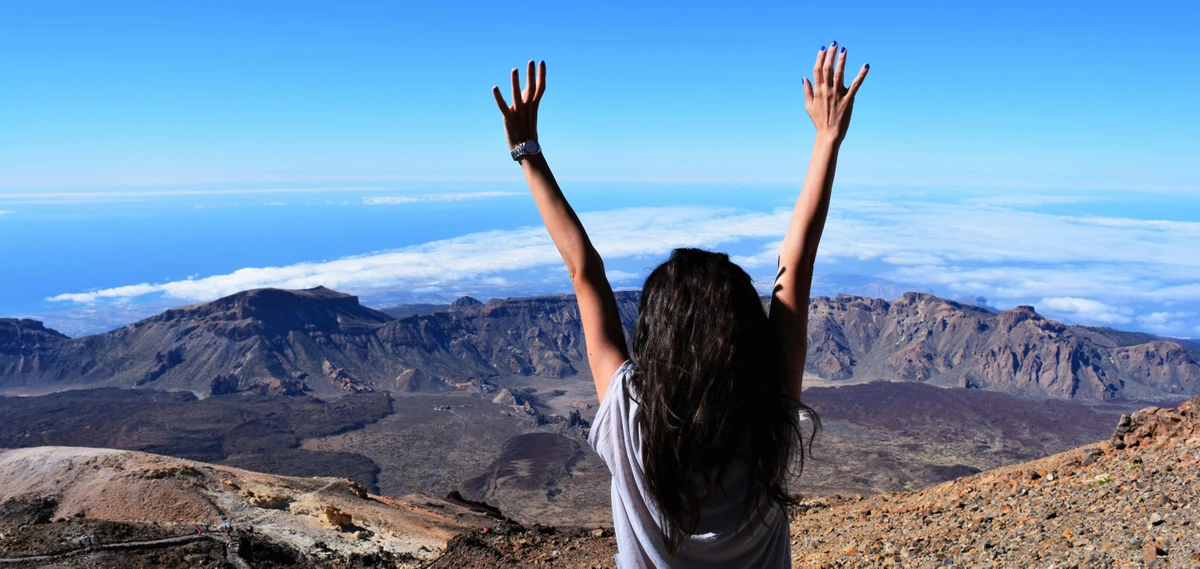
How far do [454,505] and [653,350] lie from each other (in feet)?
65.0

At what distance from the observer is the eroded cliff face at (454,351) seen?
96438 mm

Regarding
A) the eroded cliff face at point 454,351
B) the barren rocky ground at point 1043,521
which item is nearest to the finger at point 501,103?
the barren rocky ground at point 1043,521

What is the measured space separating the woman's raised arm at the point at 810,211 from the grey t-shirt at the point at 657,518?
1.12 feet

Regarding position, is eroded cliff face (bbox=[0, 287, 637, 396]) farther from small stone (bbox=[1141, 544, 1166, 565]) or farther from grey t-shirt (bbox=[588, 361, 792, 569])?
grey t-shirt (bbox=[588, 361, 792, 569])

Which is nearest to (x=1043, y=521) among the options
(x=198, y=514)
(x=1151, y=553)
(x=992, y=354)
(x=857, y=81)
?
(x=1151, y=553)

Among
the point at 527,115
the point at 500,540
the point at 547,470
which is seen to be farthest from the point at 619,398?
the point at 547,470

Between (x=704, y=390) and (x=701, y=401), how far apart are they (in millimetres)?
28

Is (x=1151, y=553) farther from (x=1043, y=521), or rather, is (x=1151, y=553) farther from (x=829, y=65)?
(x=829, y=65)

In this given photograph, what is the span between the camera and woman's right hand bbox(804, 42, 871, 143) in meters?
2.51

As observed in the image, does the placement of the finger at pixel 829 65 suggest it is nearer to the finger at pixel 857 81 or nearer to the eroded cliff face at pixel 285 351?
the finger at pixel 857 81

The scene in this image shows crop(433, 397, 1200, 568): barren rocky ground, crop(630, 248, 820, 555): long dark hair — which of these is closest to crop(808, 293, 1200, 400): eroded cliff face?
crop(433, 397, 1200, 568): barren rocky ground

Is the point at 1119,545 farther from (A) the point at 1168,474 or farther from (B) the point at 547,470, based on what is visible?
(B) the point at 547,470

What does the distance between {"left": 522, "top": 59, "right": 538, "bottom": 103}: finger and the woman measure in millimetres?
554

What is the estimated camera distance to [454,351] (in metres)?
114
